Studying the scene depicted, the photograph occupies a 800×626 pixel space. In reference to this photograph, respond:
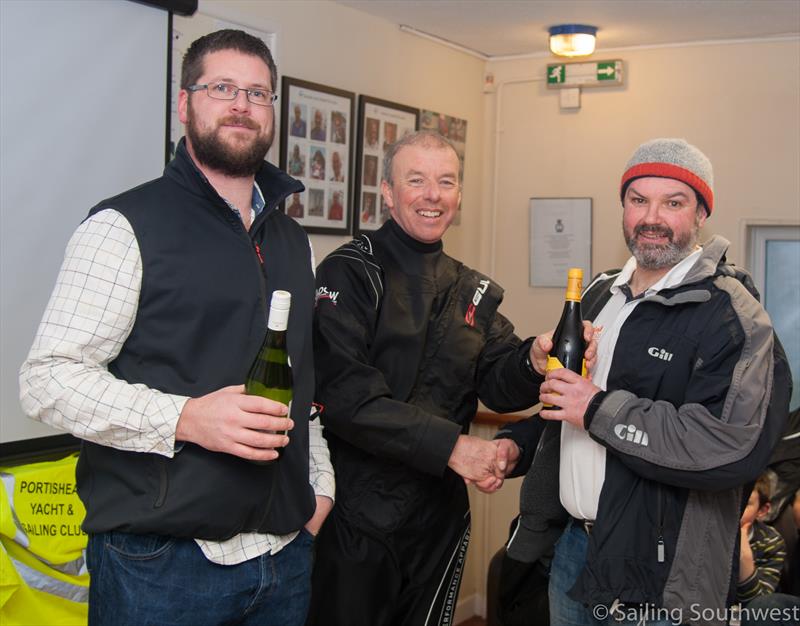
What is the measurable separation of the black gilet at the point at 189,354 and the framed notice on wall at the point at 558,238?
305 centimetres

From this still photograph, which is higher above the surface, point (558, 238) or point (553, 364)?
point (558, 238)

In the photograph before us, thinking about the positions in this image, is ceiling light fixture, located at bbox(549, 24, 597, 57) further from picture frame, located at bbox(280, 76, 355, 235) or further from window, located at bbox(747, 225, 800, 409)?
window, located at bbox(747, 225, 800, 409)

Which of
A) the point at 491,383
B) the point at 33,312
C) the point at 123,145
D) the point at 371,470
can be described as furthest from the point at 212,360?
the point at 123,145

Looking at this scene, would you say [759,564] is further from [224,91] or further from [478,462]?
[224,91]

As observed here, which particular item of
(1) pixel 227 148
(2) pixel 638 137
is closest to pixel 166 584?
(1) pixel 227 148

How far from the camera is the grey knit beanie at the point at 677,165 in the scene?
2016 millimetres

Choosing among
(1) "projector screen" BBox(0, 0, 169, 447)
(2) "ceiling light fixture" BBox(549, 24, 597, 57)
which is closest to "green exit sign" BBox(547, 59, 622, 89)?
(2) "ceiling light fixture" BBox(549, 24, 597, 57)

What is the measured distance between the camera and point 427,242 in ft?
7.58

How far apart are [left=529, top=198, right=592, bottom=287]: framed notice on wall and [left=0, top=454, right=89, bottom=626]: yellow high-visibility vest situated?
8.88 ft

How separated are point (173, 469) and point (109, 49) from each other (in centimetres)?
171

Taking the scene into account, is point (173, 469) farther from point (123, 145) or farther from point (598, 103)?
point (598, 103)

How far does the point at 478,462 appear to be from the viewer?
7.06 ft

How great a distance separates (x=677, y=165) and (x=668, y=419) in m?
0.56

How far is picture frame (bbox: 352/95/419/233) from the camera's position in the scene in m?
3.82
